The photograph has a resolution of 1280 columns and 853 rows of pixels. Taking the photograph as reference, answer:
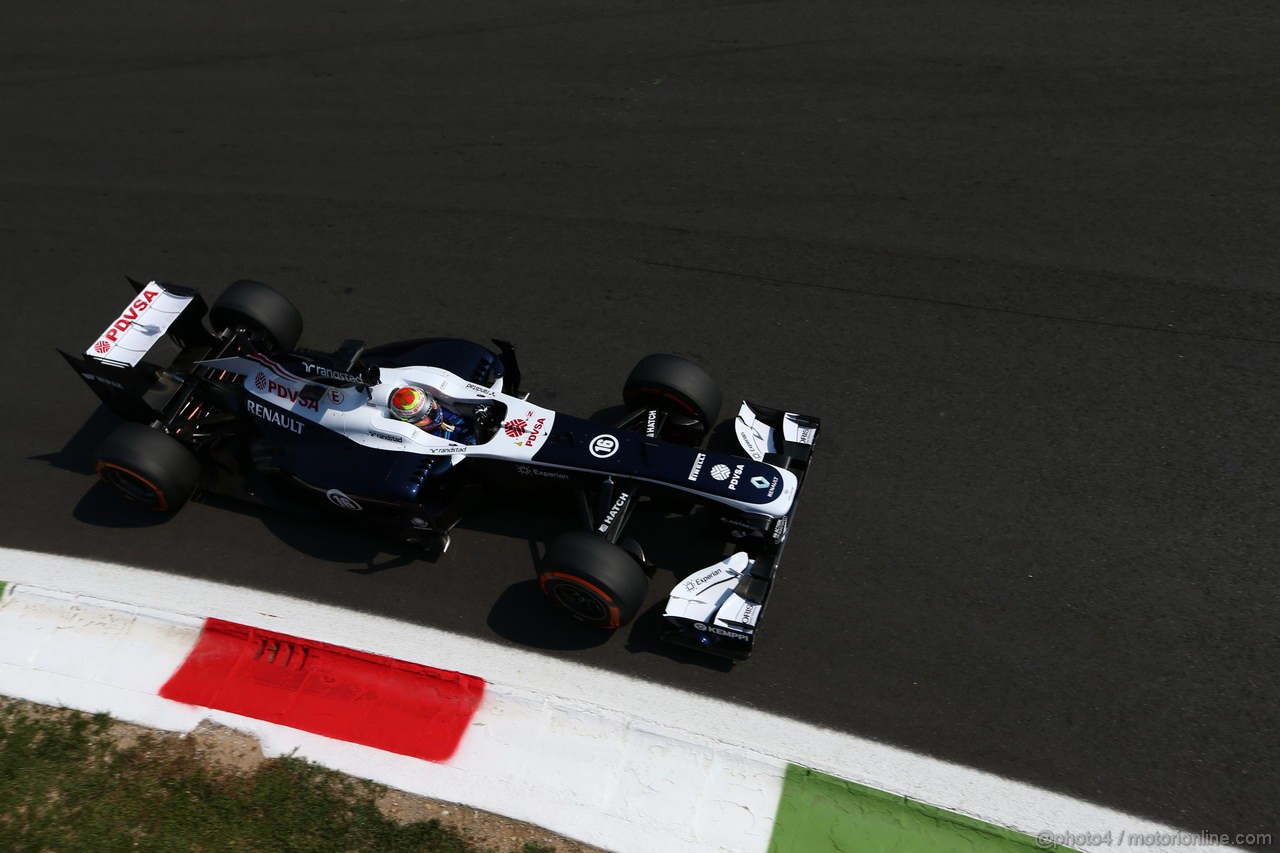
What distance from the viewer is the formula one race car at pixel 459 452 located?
6.80 m

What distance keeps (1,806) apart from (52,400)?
13.9 ft

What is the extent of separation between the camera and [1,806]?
6.57 metres

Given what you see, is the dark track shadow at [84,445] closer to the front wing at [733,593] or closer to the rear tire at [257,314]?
the rear tire at [257,314]

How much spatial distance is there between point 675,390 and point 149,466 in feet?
14.4

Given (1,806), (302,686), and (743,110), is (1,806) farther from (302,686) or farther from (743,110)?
(743,110)

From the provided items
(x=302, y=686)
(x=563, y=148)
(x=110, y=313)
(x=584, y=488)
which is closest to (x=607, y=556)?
(x=584, y=488)

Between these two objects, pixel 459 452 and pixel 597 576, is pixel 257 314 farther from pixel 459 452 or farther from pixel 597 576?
pixel 597 576

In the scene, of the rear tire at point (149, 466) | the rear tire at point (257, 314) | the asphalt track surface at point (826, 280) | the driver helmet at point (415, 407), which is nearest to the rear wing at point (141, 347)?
the rear tire at point (257, 314)

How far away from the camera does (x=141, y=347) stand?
26.7ft

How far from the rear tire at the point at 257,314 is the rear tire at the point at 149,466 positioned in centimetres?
145

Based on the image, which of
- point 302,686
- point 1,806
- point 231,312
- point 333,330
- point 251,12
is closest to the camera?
point 1,806

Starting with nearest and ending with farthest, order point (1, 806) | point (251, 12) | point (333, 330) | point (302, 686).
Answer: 1. point (1, 806)
2. point (302, 686)
3. point (333, 330)
4. point (251, 12)

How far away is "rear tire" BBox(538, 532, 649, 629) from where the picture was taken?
6.59 meters

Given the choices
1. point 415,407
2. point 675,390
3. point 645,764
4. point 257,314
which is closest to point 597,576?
point 645,764
